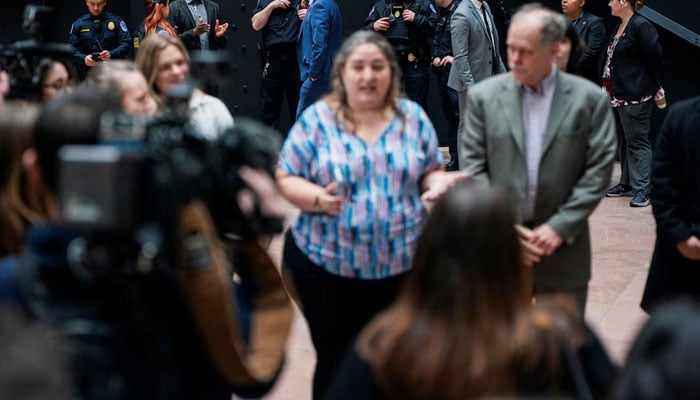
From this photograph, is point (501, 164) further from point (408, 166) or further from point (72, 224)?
point (72, 224)

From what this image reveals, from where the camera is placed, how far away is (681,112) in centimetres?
412

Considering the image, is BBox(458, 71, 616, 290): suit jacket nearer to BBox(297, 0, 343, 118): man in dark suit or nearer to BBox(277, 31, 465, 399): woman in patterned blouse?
BBox(277, 31, 465, 399): woman in patterned blouse

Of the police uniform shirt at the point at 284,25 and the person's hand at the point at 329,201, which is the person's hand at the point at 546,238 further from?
the police uniform shirt at the point at 284,25

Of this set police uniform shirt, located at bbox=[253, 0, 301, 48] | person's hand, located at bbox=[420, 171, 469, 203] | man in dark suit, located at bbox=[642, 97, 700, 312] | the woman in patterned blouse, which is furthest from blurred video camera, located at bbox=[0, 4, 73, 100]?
police uniform shirt, located at bbox=[253, 0, 301, 48]

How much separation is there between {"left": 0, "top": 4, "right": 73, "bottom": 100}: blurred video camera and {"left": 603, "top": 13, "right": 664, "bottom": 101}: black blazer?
5.85 m

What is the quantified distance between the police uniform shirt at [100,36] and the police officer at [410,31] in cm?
242

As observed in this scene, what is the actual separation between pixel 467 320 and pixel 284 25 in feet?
24.3

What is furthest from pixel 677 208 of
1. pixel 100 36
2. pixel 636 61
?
pixel 100 36

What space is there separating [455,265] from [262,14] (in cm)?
740

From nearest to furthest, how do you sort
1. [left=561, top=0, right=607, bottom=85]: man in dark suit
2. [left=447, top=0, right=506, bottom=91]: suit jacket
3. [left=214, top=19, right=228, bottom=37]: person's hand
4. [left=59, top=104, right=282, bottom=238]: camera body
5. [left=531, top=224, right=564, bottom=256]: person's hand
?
[left=59, top=104, right=282, bottom=238]: camera body, [left=531, top=224, right=564, bottom=256]: person's hand, [left=447, top=0, right=506, bottom=91]: suit jacket, [left=561, top=0, right=607, bottom=85]: man in dark suit, [left=214, top=19, right=228, bottom=37]: person's hand

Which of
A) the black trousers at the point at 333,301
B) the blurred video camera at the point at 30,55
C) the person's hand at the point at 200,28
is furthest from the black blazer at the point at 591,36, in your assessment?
the blurred video camera at the point at 30,55

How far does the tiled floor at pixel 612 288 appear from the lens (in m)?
5.02

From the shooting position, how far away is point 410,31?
31.1ft

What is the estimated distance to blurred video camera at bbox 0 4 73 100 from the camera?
11.3 feet
